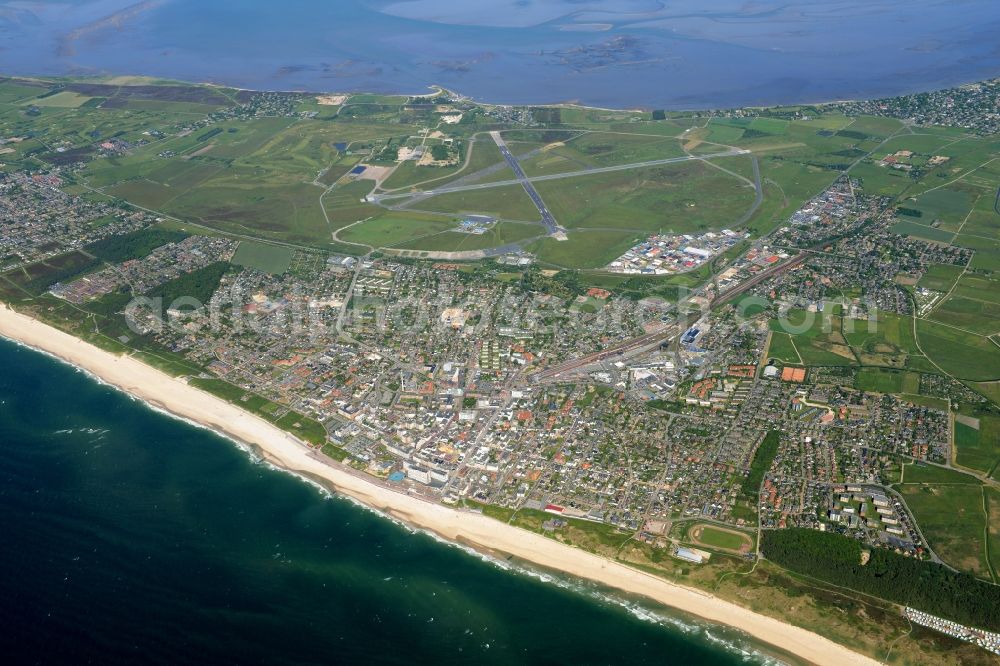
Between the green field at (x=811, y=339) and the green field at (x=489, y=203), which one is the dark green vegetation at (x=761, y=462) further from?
the green field at (x=489, y=203)

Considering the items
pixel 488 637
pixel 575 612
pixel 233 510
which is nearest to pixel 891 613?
pixel 575 612

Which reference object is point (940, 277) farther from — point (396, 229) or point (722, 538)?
point (396, 229)

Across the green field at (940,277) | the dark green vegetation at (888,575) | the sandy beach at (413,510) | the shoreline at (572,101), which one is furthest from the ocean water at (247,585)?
the shoreline at (572,101)

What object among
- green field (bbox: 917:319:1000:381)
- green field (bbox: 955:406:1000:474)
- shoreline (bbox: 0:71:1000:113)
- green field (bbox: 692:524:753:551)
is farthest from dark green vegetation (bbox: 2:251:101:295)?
green field (bbox: 955:406:1000:474)

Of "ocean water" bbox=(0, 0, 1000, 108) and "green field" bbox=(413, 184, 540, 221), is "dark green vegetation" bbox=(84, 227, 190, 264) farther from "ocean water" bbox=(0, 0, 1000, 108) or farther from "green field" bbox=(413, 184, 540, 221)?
"ocean water" bbox=(0, 0, 1000, 108)

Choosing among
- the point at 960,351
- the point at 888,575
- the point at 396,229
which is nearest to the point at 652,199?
the point at 396,229

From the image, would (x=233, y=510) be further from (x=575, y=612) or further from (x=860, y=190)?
(x=860, y=190)

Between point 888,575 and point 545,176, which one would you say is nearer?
point 888,575
